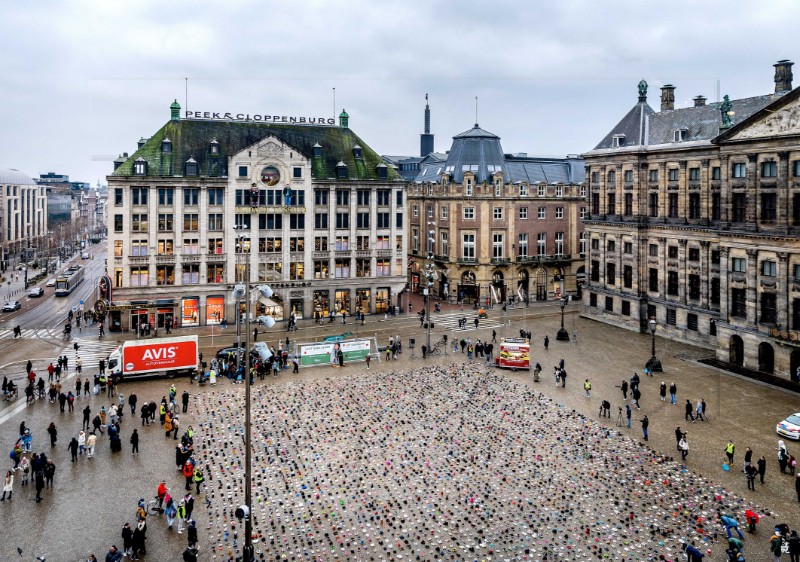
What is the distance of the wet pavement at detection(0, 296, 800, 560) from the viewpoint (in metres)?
25.4

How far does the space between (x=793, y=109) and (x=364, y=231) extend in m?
45.1

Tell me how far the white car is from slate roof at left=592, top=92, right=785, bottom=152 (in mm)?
30631

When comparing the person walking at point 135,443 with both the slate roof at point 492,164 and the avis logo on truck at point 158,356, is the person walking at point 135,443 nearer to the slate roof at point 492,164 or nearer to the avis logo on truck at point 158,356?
the avis logo on truck at point 158,356

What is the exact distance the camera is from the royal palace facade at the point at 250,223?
6712cm

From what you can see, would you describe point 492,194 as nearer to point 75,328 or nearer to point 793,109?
point 793,109

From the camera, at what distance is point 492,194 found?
282ft

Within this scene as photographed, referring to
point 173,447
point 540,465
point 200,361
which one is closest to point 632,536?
point 540,465

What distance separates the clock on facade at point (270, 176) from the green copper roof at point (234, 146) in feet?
10.9

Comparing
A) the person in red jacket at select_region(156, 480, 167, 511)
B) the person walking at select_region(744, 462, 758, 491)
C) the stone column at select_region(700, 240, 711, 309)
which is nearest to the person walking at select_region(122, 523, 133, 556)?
the person in red jacket at select_region(156, 480, 167, 511)

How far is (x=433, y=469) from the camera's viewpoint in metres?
31.8

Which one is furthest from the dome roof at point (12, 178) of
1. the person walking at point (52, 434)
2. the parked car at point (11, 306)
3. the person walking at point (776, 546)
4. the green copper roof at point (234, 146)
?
the person walking at point (776, 546)

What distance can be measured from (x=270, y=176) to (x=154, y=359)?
2950 cm

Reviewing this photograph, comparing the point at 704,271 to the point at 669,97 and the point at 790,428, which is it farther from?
the point at 790,428

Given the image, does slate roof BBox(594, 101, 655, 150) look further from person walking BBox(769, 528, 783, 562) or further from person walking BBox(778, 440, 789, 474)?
person walking BBox(769, 528, 783, 562)
